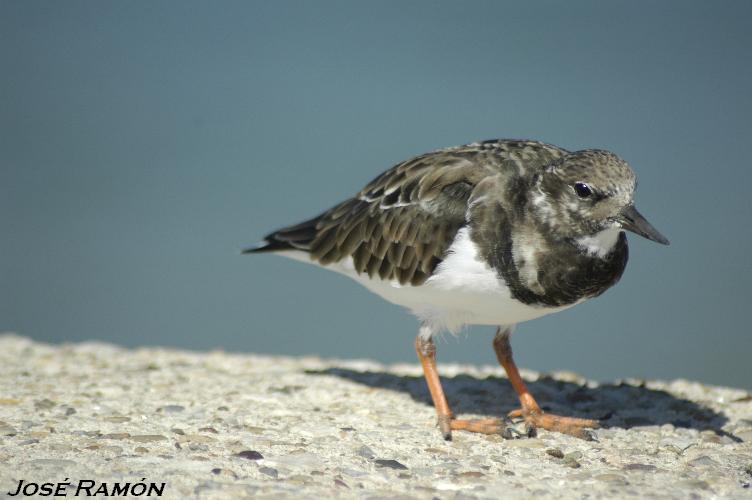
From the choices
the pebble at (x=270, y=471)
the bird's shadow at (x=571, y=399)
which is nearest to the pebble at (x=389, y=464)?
the pebble at (x=270, y=471)

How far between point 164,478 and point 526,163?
362 cm

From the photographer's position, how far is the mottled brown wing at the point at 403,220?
6918 millimetres

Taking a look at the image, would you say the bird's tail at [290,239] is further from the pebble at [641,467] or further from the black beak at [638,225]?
the pebble at [641,467]

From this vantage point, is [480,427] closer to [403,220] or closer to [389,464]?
[389,464]

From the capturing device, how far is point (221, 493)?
16.7 ft

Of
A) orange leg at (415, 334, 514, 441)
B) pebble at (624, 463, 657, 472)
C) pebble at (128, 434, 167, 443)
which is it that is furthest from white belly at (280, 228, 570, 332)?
pebble at (128, 434, 167, 443)

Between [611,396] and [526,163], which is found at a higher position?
[526,163]

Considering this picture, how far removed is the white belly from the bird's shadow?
102cm

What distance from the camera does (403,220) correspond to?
7.25 m

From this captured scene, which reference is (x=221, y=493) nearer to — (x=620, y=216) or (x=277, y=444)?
(x=277, y=444)

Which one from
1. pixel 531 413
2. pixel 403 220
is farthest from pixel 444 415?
pixel 403 220

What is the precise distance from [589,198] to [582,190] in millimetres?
76

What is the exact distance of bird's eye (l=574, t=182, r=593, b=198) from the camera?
251 inches

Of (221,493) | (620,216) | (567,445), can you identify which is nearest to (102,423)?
(221,493)
